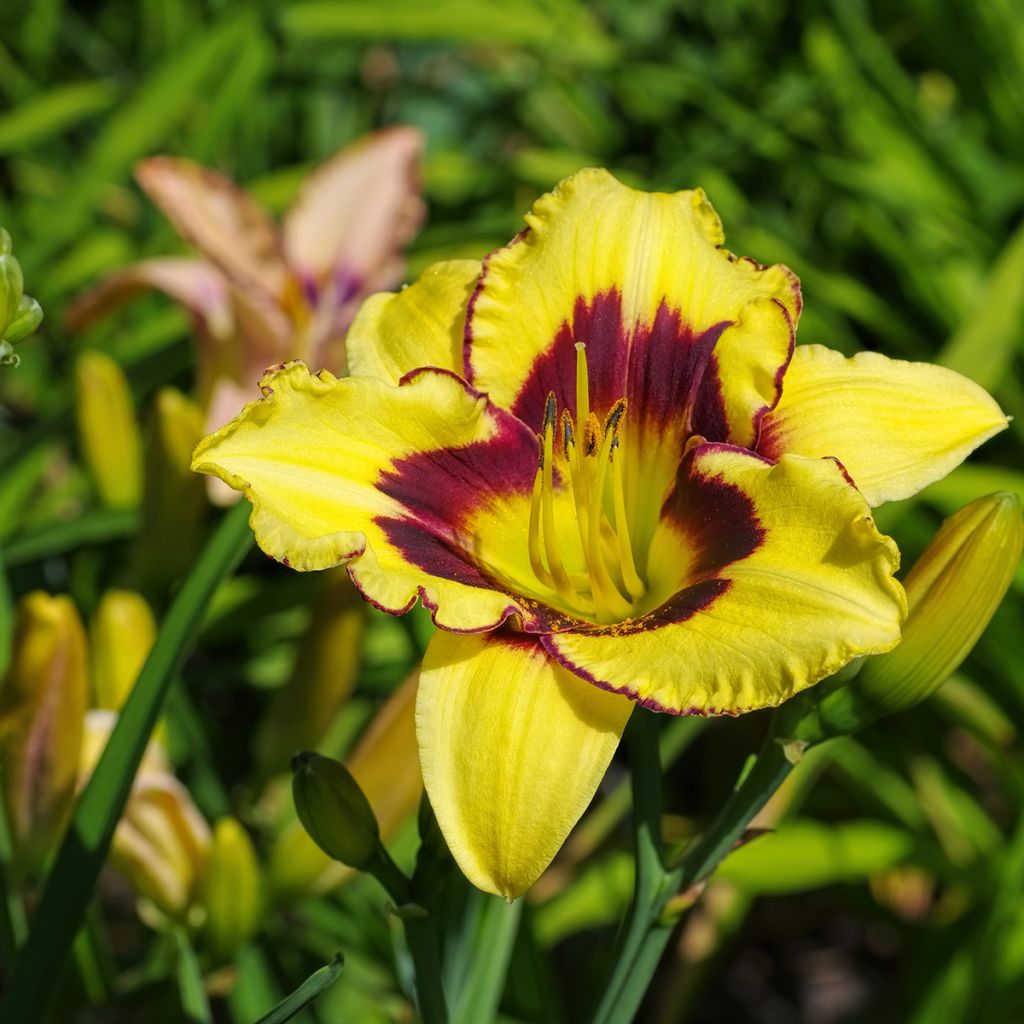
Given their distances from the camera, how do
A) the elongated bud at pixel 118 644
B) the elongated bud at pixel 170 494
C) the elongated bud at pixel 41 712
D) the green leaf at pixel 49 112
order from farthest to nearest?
the green leaf at pixel 49 112
the elongated bud at pixel 170 494
the elongated bud at pixel 118 644
the elongated bud at pixel 41 712

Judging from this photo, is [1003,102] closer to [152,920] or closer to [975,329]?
[975,329]

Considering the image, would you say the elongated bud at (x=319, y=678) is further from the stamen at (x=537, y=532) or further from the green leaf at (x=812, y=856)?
the green leaf at (x=812, y=856)

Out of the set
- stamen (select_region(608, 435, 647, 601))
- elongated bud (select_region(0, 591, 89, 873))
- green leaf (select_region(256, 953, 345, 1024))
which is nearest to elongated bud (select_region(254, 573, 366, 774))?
elongated bud (select_region(0, 591, 89, 873))

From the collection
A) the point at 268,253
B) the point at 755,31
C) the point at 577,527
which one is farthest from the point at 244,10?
the point at 577,527

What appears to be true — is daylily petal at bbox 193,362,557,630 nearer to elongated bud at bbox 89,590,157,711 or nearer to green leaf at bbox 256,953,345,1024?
green leaf at bbox 256,953,345,1024

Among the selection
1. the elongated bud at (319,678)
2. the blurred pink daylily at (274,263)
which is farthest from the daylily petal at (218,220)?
the elongated bud at (319,678)

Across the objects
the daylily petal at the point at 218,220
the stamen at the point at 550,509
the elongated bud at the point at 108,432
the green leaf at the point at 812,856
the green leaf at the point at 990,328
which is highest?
the stamen at the point at 550,509
